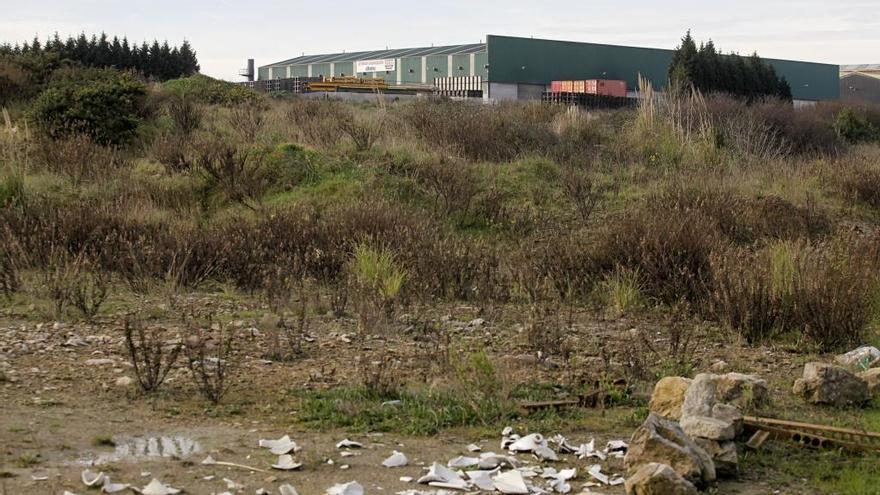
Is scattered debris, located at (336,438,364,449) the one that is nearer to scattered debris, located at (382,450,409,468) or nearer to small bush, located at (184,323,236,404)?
scattered debris, located at (382,450,409,468)

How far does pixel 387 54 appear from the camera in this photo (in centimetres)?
6125

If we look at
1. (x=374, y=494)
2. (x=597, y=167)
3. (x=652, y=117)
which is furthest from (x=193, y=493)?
(x=652, y=117)

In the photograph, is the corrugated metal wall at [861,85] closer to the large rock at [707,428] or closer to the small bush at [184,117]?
the small bush at [184,117]

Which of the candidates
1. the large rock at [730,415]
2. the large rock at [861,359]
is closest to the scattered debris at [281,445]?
the large rock at [730,415]

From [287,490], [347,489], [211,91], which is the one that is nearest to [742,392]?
[347,489]

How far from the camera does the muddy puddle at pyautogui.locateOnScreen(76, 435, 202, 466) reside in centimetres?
427

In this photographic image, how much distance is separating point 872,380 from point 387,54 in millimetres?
57227

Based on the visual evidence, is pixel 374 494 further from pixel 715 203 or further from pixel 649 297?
pixel 715 203

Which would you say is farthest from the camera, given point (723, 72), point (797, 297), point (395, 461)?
point (723, 72)

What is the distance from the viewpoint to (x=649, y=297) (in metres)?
8.29

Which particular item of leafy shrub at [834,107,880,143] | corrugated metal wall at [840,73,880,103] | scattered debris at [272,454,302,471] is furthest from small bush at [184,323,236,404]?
corrugated metal wall at [840,73,880,103]

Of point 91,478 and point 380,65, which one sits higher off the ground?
point 380,65

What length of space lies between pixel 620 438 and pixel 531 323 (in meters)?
1.96

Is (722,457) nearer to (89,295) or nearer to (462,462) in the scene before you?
(462,462)
